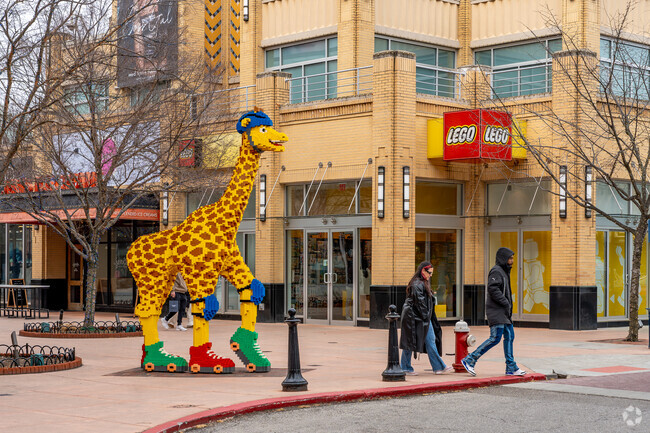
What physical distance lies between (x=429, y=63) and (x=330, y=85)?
11.1ft

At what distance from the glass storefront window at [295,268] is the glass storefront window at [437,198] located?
142 inches

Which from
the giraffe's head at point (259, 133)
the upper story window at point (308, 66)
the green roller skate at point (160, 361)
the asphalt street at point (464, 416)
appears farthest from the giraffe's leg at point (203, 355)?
the upper story window at point (308, 66)

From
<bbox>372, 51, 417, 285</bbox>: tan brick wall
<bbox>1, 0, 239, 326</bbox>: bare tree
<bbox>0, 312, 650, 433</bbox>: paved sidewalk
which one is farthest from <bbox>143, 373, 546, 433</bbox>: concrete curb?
<bbox>372, 51, 417, 285</bbox>: tan brick wall

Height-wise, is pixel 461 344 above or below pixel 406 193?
below

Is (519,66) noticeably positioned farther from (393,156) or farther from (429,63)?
(393,156)

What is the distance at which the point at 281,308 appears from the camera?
27.0 m

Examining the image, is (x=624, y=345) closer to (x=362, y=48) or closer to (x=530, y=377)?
(x=530, y=377)

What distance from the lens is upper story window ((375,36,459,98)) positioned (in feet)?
92.1

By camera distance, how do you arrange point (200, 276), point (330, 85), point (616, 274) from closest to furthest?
point (200, 276) → point (616, 274) → point (330, 85)

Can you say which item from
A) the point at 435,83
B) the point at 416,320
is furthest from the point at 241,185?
the point at 435,83

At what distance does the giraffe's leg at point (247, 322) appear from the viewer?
14.5 metres

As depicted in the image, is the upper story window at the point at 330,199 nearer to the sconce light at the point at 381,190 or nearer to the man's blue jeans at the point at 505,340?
the sconce light at the point at 381,190

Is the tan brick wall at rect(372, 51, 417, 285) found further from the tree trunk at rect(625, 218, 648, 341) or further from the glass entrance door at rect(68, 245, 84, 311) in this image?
the glass entrance door at rect(68, 245, 84, 311)

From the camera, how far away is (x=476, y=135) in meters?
23.8
